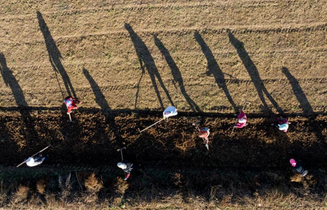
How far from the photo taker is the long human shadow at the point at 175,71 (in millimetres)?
8648

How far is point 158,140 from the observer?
8.77 m

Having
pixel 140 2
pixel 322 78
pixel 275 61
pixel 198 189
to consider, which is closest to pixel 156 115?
pixel 198 189

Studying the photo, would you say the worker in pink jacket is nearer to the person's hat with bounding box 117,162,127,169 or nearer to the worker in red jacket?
the person's hat with bounding box 117,162,127,169

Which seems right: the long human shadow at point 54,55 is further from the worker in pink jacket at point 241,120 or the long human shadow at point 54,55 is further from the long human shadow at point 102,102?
the worker in pink jacket at point 241,120

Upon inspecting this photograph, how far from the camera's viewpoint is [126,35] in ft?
28.5

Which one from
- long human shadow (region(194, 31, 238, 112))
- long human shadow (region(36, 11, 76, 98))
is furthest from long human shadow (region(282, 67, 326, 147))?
long human shadow (region(36, 11, 76, 98))

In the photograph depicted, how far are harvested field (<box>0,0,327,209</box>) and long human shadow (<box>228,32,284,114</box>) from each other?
0.12 ft

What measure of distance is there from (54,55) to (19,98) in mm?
2226

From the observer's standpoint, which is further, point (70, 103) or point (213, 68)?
point (213, 68)

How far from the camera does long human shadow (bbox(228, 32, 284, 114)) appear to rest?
8516 mm

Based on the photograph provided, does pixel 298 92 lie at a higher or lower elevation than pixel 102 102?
lower

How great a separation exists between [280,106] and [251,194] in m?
3.45

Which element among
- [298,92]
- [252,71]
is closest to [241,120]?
[252,71]

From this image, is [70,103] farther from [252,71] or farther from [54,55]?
[252,71]
